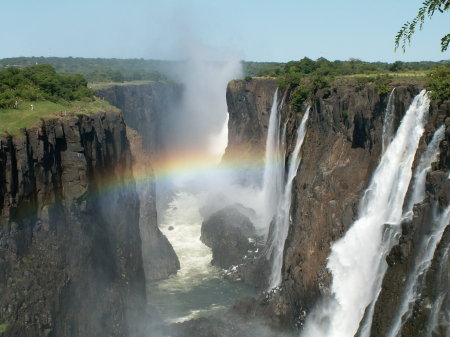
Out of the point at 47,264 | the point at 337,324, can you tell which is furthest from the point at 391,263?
the point at 47,264

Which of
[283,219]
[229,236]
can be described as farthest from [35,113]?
[229,236]

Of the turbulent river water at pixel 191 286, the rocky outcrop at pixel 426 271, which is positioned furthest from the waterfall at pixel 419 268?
the turbulent river water at pixel 191 286

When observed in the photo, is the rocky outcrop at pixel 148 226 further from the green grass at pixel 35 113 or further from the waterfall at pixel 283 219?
the waterfall at pixel 283 219

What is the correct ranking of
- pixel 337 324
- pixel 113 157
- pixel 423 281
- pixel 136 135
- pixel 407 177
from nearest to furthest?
pixel 423 281 → pixel 407 177 → pixel 337 324 → pixel 113 157 → pixel 136 135

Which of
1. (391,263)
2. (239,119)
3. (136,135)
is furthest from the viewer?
(239,119)

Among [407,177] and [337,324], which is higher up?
[407,177]

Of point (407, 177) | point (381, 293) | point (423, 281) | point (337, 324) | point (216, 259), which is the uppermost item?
point (407, 177)

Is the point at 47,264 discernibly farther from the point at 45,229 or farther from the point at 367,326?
the point at 367,326

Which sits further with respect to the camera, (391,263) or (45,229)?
(45,229)
